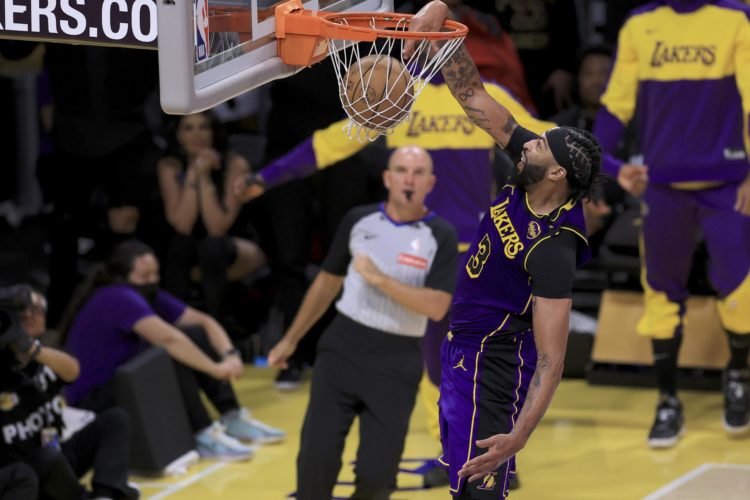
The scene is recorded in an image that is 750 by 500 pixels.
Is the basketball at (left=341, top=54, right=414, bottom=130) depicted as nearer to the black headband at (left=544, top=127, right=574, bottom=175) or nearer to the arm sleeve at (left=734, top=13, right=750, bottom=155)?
the black headband at (left=544, top=127, right=574, bottom=175)

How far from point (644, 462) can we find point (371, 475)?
6.83 ft

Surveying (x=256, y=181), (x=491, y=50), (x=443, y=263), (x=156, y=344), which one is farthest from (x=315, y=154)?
(x=443, y=263)

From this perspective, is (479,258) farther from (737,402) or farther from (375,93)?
(737,402)

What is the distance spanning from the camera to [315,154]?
27.1 ft

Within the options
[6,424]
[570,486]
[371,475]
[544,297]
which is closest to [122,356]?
[6,424]

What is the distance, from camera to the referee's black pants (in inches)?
254

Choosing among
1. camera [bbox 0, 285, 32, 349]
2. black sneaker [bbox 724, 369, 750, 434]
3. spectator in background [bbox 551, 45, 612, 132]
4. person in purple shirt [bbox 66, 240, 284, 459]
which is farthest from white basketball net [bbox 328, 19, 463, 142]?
spectator in background [bbox 551, 45, 612, 132]

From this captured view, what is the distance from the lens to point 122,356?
7.91 m

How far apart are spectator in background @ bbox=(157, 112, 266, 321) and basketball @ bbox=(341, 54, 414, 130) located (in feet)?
14.6

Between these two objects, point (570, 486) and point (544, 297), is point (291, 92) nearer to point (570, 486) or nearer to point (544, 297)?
point (570, 486)

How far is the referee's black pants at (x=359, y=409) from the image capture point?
6445 mm

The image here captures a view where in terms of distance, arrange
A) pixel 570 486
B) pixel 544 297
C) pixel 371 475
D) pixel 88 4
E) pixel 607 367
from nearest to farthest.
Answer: pixel 544 297 < pixel 88 4 < pixel 371 475 < pixel 570 486 < pixel 607 367

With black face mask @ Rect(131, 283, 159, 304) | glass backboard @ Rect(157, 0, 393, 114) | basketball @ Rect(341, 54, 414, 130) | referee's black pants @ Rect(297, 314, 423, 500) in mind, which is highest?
glass backboard @ Rect(157, 0, 393, 114)

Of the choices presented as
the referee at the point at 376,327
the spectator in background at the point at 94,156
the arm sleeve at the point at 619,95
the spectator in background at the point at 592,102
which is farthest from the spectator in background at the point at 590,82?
the referee at the point at 376,327
